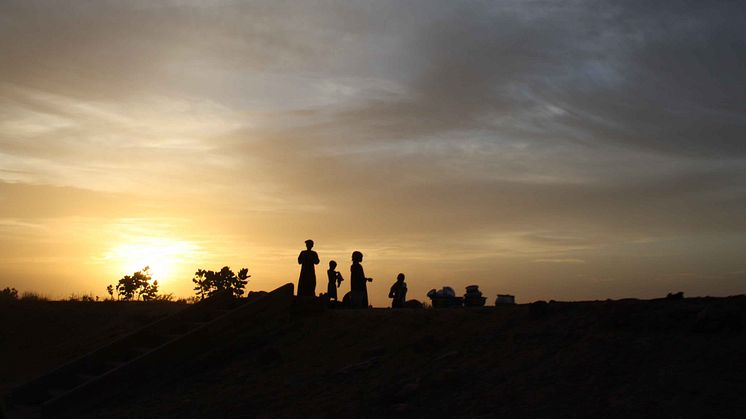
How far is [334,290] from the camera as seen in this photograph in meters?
19.5

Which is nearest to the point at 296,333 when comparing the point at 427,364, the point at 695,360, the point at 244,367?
the point at 244,367

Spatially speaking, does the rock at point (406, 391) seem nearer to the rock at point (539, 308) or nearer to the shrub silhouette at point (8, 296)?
the rock at point (539, 308)

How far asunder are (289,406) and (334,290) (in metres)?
7.90

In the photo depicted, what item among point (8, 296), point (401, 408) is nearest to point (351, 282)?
point (401, 408)

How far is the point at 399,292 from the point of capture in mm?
19781

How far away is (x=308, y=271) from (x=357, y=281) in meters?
1.41

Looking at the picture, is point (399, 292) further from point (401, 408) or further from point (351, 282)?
point (401, 408)

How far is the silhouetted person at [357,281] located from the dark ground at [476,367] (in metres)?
2.06

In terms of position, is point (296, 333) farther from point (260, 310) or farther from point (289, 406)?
point (289, 406)

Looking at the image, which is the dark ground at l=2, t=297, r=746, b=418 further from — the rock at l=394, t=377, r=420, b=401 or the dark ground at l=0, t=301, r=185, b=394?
the dark ground at l=0, t=301, r=185, b=394

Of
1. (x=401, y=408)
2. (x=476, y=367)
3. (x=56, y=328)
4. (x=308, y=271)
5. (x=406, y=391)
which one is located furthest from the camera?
(x=56, y=328)

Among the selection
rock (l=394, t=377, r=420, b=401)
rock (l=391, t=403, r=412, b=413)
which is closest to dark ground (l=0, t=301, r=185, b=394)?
rock (l=394, t=377, r=420, b=401)

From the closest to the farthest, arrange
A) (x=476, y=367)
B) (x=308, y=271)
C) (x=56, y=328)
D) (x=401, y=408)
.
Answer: (x=401, y=408) < (x=476, y=367) < (x=308, y=271) < (x=56, y=328)

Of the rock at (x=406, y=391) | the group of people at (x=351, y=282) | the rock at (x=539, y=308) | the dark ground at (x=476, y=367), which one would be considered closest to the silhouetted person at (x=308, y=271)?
the group of people at (x=351, y=282)
